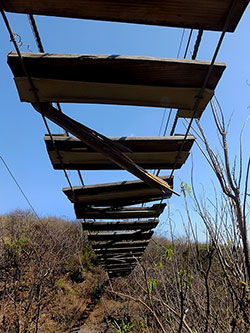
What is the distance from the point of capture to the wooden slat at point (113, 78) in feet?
3.16

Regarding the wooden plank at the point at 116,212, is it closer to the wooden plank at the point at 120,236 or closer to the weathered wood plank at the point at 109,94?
the wooden plank at the point at 120,236

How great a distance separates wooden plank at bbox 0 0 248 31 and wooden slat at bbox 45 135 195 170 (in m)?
0.74

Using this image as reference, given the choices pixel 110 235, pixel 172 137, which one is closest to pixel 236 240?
pixel 172 137

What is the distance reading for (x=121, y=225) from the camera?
2.84 metres

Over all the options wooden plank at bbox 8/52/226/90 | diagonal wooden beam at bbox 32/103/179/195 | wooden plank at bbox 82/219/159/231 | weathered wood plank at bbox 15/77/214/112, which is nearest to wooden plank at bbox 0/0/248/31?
wooden plank at bbox 8/52/226/90

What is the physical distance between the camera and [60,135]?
1.52 metres

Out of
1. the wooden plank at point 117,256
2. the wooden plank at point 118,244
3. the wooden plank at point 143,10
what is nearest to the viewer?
the wooden plank at point 143,10

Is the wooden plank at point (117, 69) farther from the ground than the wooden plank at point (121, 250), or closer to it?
farther from the ground

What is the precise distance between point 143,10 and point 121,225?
7.98 ft

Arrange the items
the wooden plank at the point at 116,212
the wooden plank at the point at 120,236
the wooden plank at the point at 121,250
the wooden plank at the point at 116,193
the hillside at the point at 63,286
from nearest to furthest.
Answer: the wooden plank at the point at 116,193, the wooden plank at the point at 116,212, the wooden plank at the point at 120,236, the wooden plank at the point at 121,250, the hillside at the point at 63,286

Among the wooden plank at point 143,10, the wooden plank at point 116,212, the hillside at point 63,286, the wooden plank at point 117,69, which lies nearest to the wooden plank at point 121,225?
the wooden plank at point 116,212

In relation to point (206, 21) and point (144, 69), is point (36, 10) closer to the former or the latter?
point (144, 69)

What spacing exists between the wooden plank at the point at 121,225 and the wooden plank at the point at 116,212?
0.86 feet

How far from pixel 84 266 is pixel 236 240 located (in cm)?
882
